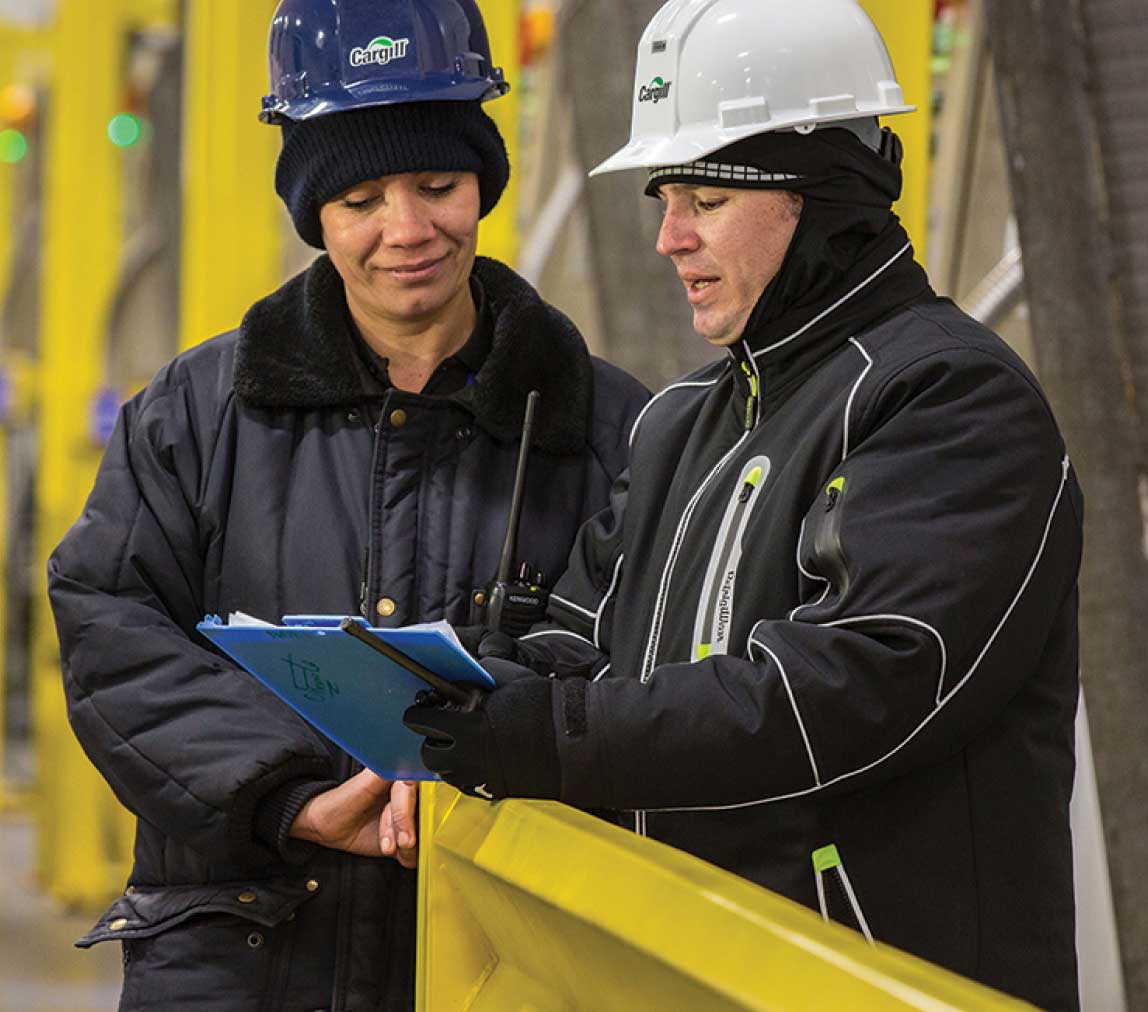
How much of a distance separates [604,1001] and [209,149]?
18.3ft

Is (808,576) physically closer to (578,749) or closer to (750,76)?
(578,749)

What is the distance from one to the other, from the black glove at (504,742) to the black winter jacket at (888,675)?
21 mm

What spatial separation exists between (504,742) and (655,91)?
2.72ft

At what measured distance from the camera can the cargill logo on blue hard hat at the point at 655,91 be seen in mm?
2275

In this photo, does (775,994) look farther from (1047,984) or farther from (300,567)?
(300,567)

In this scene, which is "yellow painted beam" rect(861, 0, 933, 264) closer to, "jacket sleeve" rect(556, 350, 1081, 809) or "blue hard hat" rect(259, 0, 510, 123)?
"blue hard hat" rect(259, 0, 510, 123)

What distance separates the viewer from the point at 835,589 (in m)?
1.91

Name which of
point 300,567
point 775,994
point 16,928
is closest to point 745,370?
point 300,567

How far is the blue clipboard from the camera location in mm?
1956

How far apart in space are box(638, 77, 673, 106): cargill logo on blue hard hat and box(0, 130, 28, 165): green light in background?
40.2 feet

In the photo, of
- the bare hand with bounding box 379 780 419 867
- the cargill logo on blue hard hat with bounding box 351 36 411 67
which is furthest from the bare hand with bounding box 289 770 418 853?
the cargill logo on blue hard hat with bounding box 351 36 411 67

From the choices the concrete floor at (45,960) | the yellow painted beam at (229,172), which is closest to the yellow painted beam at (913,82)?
the yellow painted beam at (229,172)

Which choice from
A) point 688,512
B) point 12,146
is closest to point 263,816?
point 688,512

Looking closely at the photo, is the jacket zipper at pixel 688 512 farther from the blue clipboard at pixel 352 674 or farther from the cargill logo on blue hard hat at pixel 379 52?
the cargill logo on blue hard hat at pixel 379 52
